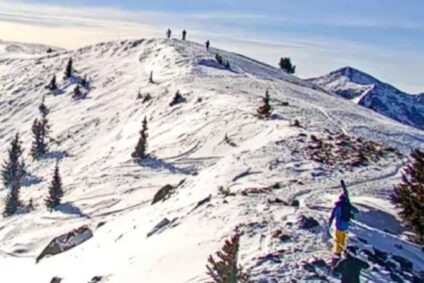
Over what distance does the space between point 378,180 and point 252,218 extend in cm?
1078

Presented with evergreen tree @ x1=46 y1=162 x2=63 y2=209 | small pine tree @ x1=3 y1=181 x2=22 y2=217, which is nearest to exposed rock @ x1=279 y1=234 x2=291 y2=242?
evergreen tree @ x1=46 y1=162 x2=63 y2=209

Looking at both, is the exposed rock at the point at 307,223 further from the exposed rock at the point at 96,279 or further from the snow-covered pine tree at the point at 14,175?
the snow-covered pine tree at the point at 14,175

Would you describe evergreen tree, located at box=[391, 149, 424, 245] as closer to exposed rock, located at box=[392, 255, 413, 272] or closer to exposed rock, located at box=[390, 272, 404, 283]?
exposed rock, located at box=[392, 255, 413, 272]

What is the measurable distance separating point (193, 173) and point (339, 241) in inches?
930

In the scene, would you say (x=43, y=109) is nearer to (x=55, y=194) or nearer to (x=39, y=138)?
(x=39, y=138)

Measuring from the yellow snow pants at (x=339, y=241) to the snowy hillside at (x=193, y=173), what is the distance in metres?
0.28

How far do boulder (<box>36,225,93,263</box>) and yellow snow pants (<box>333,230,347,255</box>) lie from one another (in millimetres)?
15278

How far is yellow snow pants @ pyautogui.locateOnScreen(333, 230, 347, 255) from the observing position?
16969 millimetres

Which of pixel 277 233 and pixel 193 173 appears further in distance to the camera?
pixel 193 173

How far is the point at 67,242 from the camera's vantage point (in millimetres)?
29984

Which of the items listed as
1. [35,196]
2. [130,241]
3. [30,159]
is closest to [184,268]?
[130,241]

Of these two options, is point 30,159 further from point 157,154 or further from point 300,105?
point 300,105

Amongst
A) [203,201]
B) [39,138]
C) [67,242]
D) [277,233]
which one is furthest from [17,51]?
[277,233]

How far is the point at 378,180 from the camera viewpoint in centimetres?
2917
